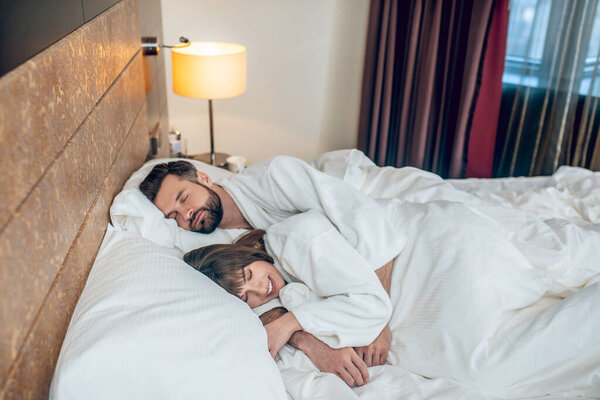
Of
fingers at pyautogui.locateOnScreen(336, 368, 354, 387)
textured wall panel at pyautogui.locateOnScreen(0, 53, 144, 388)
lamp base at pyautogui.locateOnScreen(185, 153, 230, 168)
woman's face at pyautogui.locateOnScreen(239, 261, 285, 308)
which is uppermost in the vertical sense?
textured wall panel at pyautogui.locateOnScreen(0, 53, 144, 388)

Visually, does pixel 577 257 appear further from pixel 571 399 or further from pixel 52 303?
pixel 52 303

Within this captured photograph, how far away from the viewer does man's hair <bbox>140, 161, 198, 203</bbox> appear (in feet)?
4.62

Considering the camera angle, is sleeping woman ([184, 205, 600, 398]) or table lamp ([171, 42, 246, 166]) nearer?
sleeping woman ([184, 205, 600, 398])

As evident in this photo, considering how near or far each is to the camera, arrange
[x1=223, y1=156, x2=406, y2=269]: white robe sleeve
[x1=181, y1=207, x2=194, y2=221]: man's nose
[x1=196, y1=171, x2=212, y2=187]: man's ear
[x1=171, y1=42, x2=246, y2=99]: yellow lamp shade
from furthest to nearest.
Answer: [x1=171, y1=42, x2=246, y2=99]: yellow lamp shade → [x1=196, y1=171, x2=212, y2=187]: man's ear → [x1=181, y1=207, x2=194, y2=221]: man's nose → [x1=223, y1=156, x2=406, y2=269]: white robe sleeve

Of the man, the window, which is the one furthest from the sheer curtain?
the man

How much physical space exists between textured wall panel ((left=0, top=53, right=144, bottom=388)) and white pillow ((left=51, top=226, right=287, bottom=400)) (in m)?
0.11

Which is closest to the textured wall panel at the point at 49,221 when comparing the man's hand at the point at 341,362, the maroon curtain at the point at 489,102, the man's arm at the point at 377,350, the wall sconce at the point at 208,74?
the man's hand at the point at 341,362

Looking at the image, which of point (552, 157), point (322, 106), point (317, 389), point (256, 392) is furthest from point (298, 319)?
point (322, 106)

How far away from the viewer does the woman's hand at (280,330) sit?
1144mm

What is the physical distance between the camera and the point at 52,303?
2.78 ft

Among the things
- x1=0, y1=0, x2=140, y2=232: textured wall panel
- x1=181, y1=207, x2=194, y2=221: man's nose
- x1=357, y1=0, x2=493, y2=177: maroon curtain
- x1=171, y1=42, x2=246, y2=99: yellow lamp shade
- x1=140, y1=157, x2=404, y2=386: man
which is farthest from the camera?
x1=357, y1=0, x2=493, y2=177: maroon curtain

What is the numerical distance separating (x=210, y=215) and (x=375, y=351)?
62 centimetres

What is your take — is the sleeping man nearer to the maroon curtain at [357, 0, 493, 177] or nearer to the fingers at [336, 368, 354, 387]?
the fingers at [336, 368, 354, 387]

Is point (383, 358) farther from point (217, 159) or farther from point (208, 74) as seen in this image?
point (217, 159)
